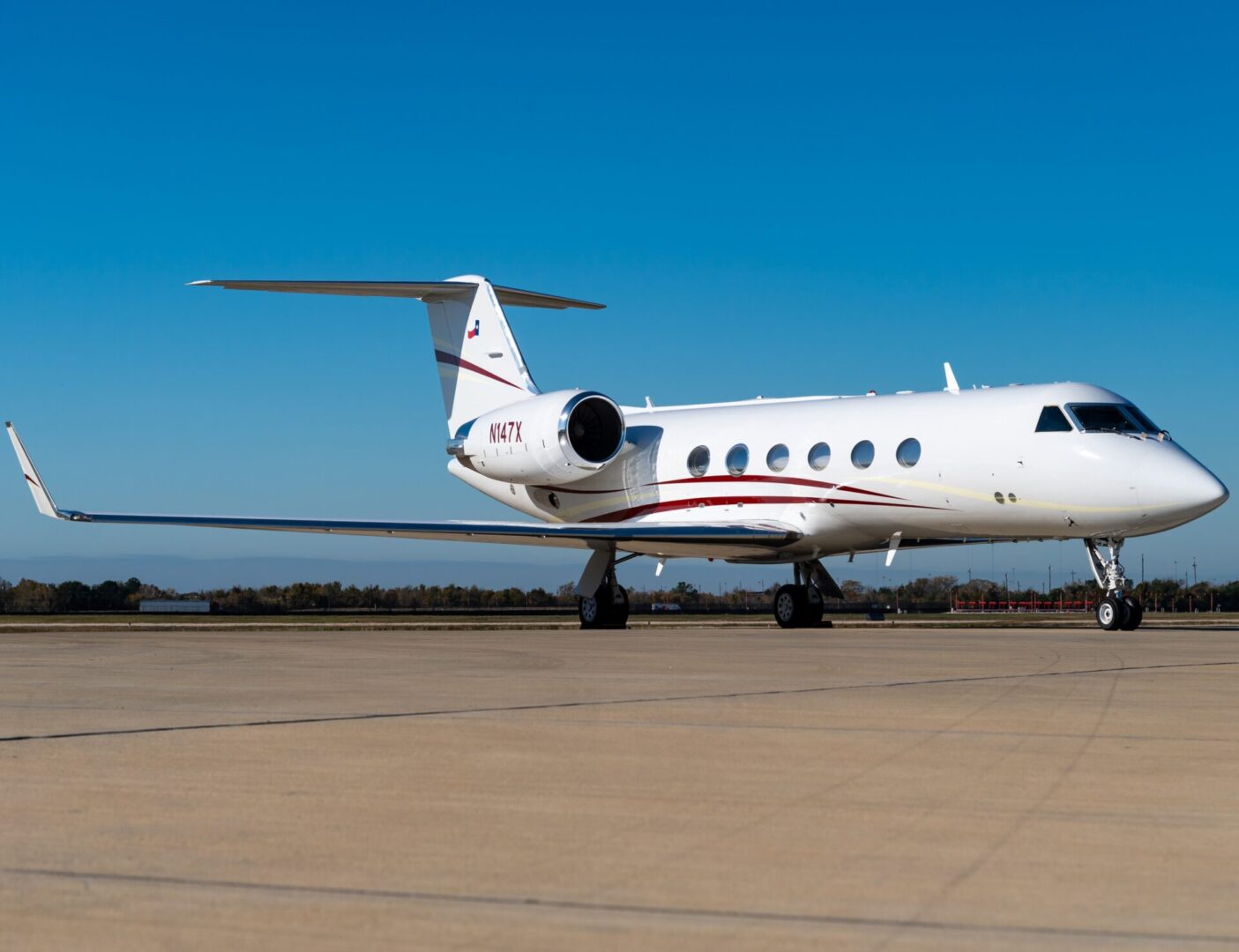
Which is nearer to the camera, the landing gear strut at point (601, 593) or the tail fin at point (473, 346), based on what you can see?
the landing gear strut at point (601, 593)

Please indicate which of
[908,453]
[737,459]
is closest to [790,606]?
[737,459]

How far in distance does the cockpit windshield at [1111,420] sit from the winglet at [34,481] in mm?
15400

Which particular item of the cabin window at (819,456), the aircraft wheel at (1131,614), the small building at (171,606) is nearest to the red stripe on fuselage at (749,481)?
the cabin window at (819,456)

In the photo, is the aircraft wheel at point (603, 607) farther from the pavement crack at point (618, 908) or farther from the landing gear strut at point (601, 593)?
the pavement crack at point (618, 908)

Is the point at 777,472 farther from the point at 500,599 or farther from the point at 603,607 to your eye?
the point at 500,599

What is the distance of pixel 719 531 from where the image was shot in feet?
75.6

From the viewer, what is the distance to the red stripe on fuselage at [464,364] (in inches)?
1091

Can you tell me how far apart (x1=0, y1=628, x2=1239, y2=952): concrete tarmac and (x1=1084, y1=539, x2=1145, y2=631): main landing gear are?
9.81 meters

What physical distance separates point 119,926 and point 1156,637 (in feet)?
53.1

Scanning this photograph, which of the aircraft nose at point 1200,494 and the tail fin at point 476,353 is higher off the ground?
the tail fin at point 476,353

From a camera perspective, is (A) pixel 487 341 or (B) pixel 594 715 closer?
(B) pixel 594 715

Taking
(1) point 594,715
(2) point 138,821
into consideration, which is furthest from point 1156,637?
(2) point 138,821

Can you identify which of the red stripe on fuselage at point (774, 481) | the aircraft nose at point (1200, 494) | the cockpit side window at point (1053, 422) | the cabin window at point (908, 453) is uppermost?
the cockpit side window at point (1053, 422)

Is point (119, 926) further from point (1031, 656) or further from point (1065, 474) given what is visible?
point (1065, 474)
